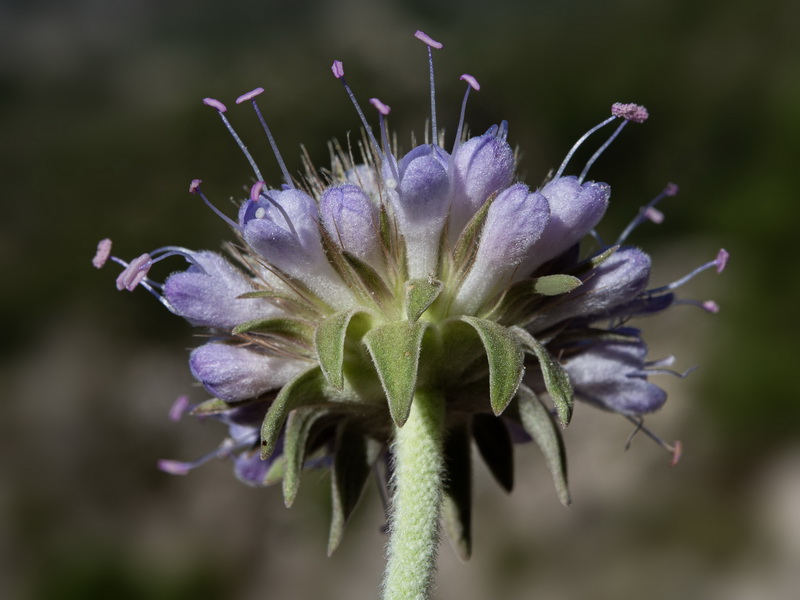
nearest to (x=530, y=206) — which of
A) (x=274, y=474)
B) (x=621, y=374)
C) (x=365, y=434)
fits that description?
(x=621, y=374)

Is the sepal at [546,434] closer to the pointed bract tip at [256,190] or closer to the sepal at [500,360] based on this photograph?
the sepal at [500,360]

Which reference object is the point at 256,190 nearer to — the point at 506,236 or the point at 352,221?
the point at 352,221

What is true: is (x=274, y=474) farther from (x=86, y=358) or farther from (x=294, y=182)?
(x=86, y=358)

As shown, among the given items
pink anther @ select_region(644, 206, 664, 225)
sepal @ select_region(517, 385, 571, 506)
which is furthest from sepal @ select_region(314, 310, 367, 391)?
pink anther @ select_region(644, 206, 664, 225)

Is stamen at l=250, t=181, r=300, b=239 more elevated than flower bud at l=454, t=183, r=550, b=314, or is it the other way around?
stamen at l=250, t=181, r=300, b=239

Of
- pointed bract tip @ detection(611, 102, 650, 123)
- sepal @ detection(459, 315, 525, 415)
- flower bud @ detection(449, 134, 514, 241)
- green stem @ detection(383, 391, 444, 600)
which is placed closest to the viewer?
sepal @ detection(459, 315, 525, 415)

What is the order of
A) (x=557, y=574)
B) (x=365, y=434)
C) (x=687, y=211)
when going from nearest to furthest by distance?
(x=365, y=434), (x=557, y=574), (x=687, y=211)

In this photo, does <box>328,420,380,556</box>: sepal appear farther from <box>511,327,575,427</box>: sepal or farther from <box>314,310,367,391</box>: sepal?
<box>511,327,575,427</box>: sepal
